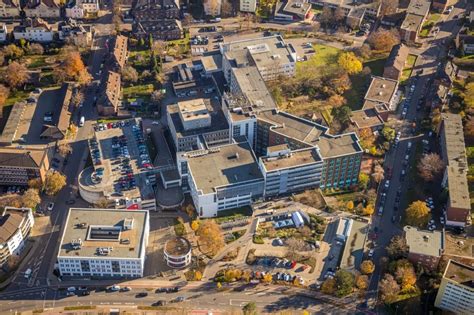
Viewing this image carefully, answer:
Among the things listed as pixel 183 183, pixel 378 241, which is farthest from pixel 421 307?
pixel 183 183

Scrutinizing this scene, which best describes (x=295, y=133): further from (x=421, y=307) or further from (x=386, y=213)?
(x=421, y=307)

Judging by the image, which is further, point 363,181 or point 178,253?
point 363,181

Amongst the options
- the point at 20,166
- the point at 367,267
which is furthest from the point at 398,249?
the point at 20,166

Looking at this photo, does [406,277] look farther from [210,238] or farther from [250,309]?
[210,238]

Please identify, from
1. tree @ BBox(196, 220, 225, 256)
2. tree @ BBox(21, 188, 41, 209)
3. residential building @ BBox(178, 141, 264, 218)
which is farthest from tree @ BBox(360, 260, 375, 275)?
tree @ BBox(21, 188, 41, 209)

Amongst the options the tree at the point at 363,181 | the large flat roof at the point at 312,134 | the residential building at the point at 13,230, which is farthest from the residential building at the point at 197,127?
the residential building at the point at 13,230

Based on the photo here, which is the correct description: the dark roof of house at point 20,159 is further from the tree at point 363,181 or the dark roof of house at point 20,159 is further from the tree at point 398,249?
the tree at point 398,249
